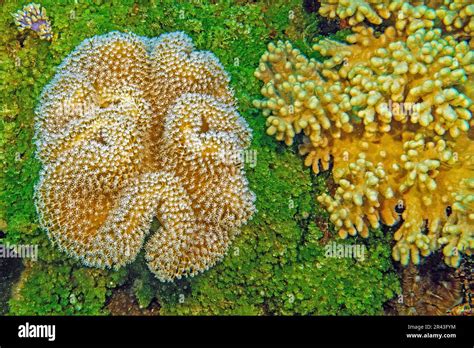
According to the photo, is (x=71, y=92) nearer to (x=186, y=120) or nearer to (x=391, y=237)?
(x=186, y=120)

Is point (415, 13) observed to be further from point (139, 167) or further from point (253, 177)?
point (139, 167)

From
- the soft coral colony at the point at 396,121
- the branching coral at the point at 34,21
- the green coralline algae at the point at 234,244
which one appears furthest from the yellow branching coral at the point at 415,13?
the branching coral at the point at 34,21

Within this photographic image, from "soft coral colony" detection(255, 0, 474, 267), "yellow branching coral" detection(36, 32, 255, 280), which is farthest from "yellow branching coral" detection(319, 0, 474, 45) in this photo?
"yellow branching coral" detection(36, 32, 255, 280)

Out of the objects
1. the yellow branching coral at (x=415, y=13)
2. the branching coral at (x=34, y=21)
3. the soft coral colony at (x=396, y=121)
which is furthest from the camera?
the branching coral at (x=34, y=21)

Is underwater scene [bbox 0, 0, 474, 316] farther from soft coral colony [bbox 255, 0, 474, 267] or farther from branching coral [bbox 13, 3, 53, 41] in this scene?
branching coral [bbox 13, 3, 53, 41]

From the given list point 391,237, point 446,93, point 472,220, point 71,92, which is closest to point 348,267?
point 391,237

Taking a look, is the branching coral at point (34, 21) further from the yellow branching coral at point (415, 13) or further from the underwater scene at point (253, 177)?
the yellow branching coral at point (415, 13)

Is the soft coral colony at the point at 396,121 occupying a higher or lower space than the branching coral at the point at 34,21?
lower
